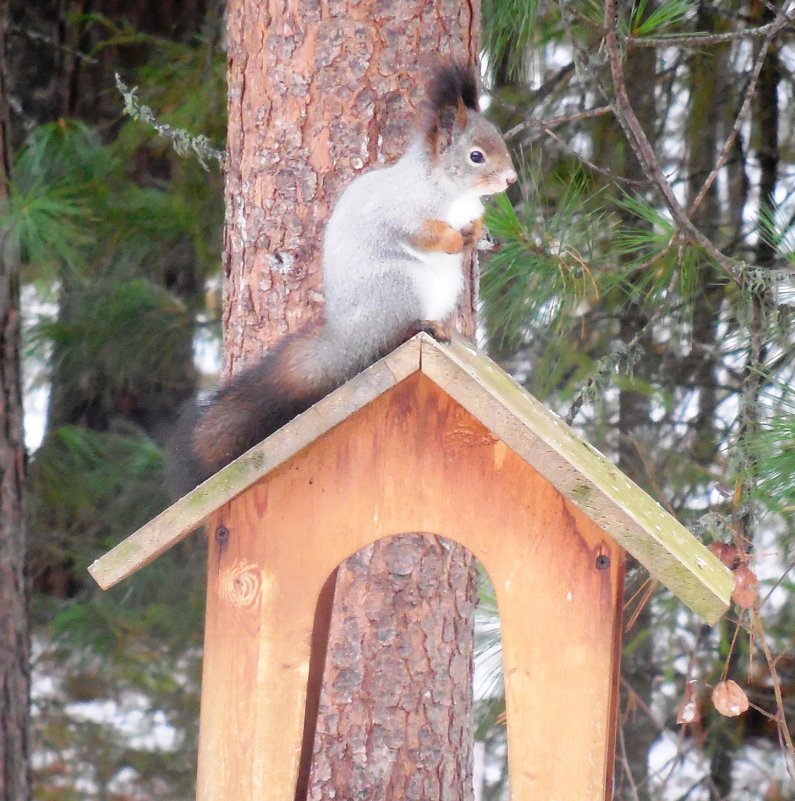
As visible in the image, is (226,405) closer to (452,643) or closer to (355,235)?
(355,235)

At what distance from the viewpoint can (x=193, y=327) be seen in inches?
143

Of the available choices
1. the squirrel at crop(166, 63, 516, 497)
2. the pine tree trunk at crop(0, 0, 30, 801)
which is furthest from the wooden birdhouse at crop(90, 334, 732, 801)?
the pine tree trunk at crop(0, 0, 30, 801)

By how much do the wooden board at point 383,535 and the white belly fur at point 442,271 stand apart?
0.22 m

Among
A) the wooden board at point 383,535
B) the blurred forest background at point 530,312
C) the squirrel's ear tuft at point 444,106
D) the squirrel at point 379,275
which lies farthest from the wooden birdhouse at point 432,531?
the blurred forest background at point 530,312

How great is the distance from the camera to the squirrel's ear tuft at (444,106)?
1521 millimetres

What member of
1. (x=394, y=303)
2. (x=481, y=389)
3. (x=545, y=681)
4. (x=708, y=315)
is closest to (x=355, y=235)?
(x=394, y=303)

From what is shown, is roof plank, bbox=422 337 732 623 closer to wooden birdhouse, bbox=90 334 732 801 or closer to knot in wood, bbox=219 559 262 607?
wooden birdhouse, bbox=90 334 732 801

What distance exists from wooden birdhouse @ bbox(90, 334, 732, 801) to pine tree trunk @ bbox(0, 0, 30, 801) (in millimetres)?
1695

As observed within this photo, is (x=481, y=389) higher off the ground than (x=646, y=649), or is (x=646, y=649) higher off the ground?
(x=481, y=389)

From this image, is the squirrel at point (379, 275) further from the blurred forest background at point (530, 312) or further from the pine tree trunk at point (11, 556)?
the pine tree trunk at point (11, 556)

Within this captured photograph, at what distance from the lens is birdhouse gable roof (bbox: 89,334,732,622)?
46.2 inches

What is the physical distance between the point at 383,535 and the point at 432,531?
58 millimetres

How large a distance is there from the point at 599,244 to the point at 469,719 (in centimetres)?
135

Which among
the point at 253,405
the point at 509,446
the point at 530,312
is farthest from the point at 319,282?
the point at 509,446
